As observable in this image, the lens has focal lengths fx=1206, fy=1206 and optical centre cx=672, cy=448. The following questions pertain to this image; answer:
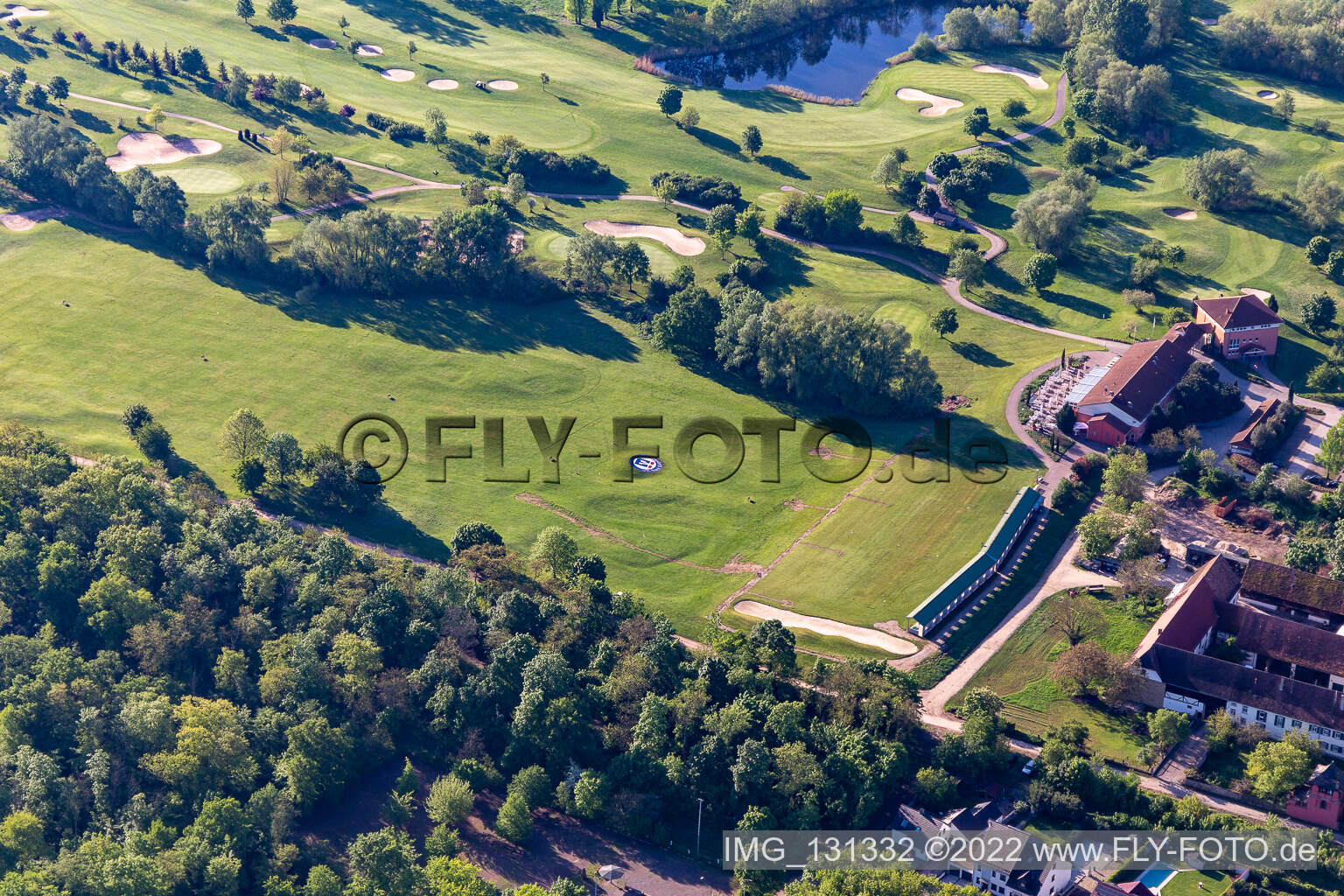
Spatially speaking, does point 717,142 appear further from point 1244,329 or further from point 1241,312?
point 1244,329

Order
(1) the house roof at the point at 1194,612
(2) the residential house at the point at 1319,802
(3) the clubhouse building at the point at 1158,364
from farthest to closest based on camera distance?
(3) the clubhouse building at the point at 1158,364 < (1) the house roof at the point at 1194,612 < (2) the residential house at the point at 1319,802

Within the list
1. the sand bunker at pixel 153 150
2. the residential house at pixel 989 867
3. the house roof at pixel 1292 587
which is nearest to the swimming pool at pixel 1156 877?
the residential house at pixel 989 867

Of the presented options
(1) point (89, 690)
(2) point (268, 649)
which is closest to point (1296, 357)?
(2) point (268, 649)

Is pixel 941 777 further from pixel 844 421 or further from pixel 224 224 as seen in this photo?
pixel 224 224

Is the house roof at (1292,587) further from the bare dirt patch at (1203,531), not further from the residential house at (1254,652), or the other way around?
the bare dirt patch at (1203,531)

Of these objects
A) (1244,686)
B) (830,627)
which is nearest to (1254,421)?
(1244,686)
